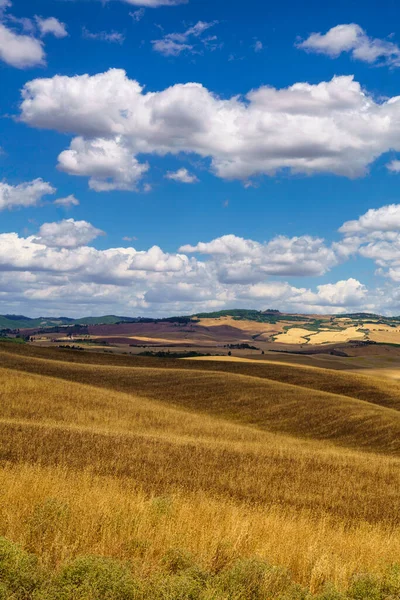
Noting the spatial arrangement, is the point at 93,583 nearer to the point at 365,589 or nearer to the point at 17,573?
the point at 17,573

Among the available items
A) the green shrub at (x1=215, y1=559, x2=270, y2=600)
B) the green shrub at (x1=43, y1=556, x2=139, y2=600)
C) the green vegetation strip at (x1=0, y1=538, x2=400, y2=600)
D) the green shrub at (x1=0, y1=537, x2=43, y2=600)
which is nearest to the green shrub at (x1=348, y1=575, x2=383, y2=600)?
the green vegetation strip at (x1=0, y1=538, x2=400, y2=600)

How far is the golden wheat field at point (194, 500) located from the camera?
862 centimetres

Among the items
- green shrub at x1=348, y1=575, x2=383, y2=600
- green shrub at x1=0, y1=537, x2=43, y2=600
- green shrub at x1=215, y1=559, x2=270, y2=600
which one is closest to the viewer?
green shrub at x1=0, y1=537, x2=43, y2=600

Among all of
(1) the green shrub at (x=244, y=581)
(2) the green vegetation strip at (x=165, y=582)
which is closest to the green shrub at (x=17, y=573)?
(2) the green vegetation strip at (x=165, y=582)

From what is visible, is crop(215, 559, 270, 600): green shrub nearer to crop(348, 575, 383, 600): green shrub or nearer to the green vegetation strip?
the green vegetation strip

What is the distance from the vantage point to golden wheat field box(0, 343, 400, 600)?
28.3ft

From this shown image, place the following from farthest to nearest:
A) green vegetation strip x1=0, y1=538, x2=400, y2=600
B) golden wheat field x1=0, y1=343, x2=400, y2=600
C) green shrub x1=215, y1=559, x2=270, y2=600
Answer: golden wheat field x1=0, y1=343, x2=400, y2=600 < green shrub x1=215, y1=559, x2=270, y2=600 < green vegetation strip x1=0, y1=538, x2=400, y2=600

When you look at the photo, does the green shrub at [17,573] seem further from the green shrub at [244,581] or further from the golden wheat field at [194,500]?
the green shrub at [244,581]

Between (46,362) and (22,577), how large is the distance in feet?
215

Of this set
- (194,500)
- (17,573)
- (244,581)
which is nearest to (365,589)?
(244,581)

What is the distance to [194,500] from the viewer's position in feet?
52.5

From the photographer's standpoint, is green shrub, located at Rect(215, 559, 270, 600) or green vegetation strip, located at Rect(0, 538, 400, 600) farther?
green shrub, located at Rect(215, 559, 270, 600)

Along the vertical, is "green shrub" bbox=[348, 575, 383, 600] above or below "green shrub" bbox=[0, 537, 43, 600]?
below

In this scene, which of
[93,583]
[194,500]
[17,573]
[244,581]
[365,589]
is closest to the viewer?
[93,583]
